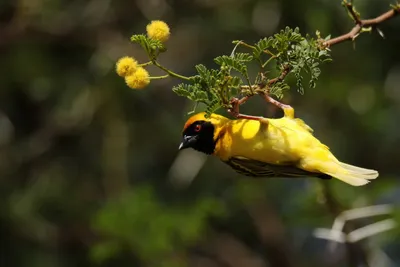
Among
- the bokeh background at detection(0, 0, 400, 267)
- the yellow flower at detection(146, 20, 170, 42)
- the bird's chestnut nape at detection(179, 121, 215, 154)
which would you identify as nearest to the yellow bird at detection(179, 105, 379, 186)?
the bird's chestnut nape at detection(179, 121, 215, 154)

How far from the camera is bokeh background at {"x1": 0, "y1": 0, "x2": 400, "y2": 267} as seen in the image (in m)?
6.62

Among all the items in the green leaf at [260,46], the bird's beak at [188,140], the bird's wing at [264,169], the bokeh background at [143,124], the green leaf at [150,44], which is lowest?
the green leaf at [150,44]

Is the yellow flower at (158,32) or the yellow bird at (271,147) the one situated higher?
the yellow bird at (271,147)

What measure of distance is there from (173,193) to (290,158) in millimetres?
4261

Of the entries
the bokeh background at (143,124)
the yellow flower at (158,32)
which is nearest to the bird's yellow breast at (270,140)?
the yellow flower at (158,32)

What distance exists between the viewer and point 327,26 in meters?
5.53

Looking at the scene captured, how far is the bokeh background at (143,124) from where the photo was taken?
6625mm

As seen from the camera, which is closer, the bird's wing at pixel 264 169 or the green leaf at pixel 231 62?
the green leaf at pixel 231 62

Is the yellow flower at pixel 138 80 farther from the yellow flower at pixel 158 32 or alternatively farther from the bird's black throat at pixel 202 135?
the bird's black throat at pixel 202 135

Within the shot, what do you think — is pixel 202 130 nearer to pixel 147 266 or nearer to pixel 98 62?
pixel 147 266

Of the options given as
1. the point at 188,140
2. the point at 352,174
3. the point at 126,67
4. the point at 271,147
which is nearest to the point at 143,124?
the point at 188,140

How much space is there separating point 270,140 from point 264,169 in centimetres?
14

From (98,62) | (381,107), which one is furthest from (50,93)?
(381,107)

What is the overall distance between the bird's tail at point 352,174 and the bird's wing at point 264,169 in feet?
0.17
